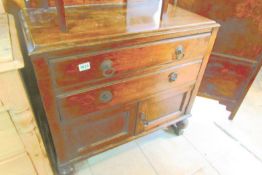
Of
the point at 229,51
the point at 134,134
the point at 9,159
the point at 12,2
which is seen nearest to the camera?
the point at 9,159

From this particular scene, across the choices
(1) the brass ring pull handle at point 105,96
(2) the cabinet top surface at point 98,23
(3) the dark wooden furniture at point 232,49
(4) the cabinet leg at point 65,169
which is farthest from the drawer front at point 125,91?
(3) the dark wooden furniture at point 232,49

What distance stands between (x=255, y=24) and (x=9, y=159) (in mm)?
1628

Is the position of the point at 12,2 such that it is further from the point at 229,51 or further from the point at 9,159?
the point at 229,51

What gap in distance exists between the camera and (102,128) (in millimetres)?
1021

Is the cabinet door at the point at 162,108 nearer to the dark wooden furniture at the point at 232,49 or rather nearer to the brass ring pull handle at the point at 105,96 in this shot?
the brass ring pull handle at the point at 105,96

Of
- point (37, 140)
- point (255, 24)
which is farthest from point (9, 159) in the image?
point (255, 24)

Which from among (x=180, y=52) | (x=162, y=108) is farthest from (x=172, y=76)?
(x=162, y=108)

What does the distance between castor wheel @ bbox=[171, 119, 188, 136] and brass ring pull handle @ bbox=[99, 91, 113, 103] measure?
2.44ft

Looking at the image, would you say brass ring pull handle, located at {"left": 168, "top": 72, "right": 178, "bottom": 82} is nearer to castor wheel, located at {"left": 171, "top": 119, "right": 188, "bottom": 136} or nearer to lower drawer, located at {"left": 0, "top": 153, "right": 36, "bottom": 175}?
castor wheel, located at {"left": 171, "top": 119, "right": 188, "bottom": 136}

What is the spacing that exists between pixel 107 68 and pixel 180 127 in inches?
35.6

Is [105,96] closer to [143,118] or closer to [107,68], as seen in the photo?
[107,68]

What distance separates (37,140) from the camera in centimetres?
83

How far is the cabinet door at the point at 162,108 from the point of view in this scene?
110 cm

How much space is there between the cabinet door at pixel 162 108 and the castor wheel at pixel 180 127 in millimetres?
120
